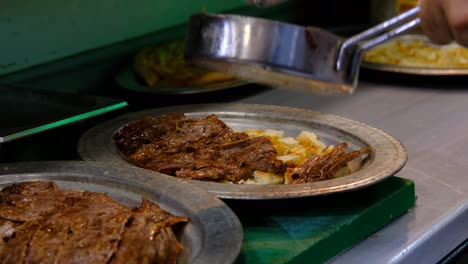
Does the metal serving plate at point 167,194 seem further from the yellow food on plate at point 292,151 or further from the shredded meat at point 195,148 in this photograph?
the yellow food on plate at point 292,151

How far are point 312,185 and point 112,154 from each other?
52 centimetres

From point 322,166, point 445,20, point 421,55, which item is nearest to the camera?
point 445,20

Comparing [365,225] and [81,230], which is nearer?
[81,230]

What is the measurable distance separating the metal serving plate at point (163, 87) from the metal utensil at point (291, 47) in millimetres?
1135

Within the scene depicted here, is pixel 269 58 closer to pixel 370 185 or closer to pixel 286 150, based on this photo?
pixel 370 185

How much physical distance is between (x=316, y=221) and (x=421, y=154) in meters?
0.58

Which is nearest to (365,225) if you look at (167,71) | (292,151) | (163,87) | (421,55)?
(292,151)

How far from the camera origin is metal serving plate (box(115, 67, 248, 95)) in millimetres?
2562

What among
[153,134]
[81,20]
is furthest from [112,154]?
[81,20]

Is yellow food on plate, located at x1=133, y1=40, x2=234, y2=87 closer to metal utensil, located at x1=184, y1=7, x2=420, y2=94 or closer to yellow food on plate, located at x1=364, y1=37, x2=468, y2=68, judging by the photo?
yellow food on plate, located at x1=364, y1=37, x2=468, y2=68

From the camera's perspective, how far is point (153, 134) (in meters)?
2.11

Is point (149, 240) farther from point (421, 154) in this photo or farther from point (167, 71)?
point (167, 71)

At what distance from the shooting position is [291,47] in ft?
4.52

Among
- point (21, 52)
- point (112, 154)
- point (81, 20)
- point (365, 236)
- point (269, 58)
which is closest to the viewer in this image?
point (269, 58)
